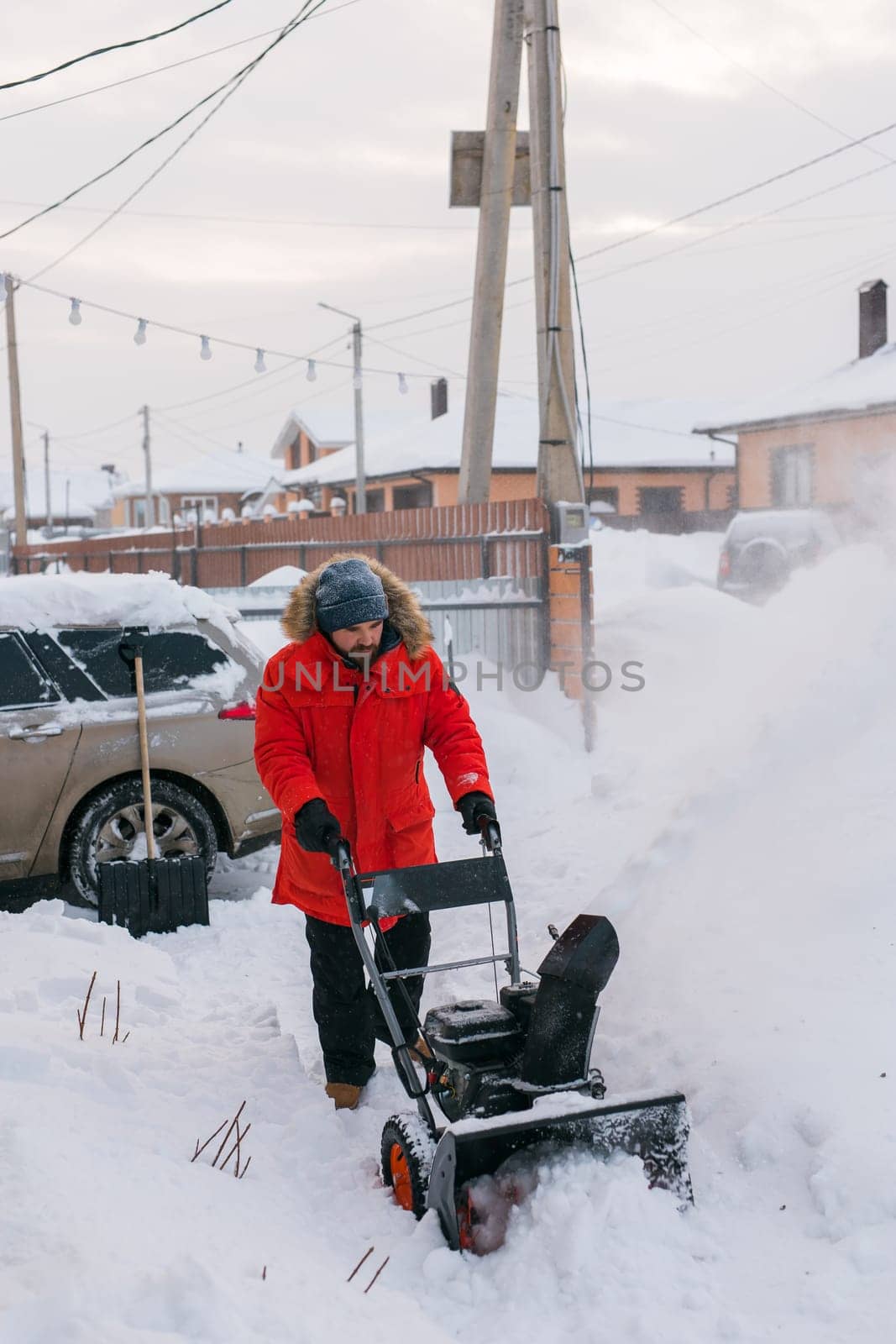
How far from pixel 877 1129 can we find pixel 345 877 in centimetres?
159

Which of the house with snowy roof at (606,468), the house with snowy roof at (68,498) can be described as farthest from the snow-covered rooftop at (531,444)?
the house with snowy roof at (68,498)

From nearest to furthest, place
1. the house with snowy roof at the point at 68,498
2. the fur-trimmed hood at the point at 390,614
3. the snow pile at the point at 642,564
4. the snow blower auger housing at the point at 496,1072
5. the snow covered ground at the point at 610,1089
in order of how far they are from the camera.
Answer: the snow covered ground at the point at 610,1089 < the snow blower auger housing at the point at 496,1072 < the fur-trimmed hood at the point at 390,614 < the snow pile at the point at 642,564 < the house with snowy roof at the point at 68,498

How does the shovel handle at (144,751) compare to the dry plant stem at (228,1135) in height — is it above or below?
above

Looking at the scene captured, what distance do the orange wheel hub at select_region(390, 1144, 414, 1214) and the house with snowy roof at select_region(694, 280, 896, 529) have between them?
72.3 ft

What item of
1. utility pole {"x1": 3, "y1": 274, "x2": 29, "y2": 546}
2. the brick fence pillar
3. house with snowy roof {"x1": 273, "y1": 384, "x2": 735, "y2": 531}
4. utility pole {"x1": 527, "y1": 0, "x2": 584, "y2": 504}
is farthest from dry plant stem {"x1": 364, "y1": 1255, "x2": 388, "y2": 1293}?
house with snowy roof {"x1": 273, "y1": 384, "x2": 735, "y2": 531}

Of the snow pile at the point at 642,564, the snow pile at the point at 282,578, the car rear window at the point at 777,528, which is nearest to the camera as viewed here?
the snow pile at the point at 282,578

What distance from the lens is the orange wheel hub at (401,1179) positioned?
129 inches

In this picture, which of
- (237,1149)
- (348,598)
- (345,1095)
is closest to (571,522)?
(348,598)

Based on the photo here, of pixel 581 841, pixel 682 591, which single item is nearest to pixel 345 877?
pixel 581 841

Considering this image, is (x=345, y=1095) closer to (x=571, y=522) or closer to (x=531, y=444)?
(x=571, y=522)

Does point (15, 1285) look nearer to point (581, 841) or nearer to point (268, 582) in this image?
point (581, 841)

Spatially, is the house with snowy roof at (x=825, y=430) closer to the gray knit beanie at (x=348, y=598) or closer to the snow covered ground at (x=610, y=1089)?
the snow covered ground at (x=610, y=1089)

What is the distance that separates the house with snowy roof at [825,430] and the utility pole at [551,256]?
14595 mm

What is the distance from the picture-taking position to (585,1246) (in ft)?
9.47
